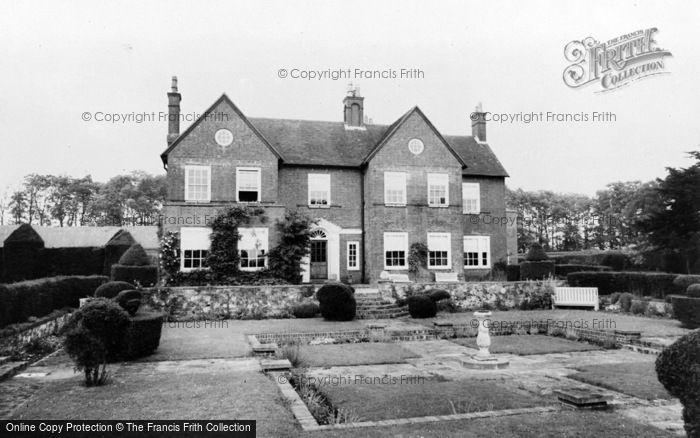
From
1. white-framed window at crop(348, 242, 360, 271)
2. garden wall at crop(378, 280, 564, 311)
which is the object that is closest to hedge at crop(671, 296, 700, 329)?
garden wall at crop(378, 280, 564, 311)

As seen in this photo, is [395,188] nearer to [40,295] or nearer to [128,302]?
[128,302]

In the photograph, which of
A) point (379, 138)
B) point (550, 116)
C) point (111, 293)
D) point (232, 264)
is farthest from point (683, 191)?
point (111, 293)

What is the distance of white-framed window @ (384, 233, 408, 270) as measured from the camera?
2897cm

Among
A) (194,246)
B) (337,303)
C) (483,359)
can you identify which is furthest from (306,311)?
(483,359)

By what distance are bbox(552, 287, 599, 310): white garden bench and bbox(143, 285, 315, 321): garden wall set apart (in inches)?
478

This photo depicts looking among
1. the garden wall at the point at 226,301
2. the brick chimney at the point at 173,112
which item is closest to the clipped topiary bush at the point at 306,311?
the garden wall at the point at 226,301

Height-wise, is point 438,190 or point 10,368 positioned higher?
point 438,190

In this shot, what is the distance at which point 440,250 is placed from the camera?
2975 centimetres

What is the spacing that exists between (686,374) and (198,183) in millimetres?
24233

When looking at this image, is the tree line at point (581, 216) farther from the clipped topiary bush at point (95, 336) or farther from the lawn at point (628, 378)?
the clipped topiary bush at point (95, 336)

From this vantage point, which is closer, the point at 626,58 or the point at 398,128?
the point at 626,58

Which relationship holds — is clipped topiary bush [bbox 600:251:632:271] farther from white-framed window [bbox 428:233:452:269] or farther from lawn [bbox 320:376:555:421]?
lawn [bbox 320:376:555:421]

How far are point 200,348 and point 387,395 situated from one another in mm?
7248

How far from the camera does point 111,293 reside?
17672mm
